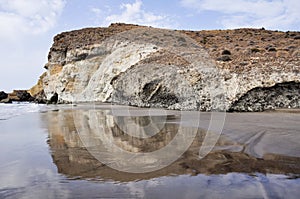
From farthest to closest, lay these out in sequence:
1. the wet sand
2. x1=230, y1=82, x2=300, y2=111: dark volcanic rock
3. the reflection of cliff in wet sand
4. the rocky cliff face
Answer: the rocky cliff face
x1=230, y1=82, x2=300, y2=111: dark volcanic rock
the reflection of cliff in wet sand
the wet sand

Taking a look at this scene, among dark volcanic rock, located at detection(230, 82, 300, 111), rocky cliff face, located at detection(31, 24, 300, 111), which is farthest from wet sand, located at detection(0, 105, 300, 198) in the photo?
rocky cliff face, located at detection(31, 24, 300, 111)

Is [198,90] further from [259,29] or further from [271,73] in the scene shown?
[259,29]

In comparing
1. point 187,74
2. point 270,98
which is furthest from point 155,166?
point 187,74

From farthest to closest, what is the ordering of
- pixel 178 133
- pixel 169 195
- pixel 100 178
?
1. pixel 178 133
2. pixel 100 178
3. pixel 169 195

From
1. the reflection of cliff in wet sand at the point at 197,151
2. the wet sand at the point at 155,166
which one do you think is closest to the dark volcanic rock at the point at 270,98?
the reflection of cliff in wet sand at the point at 197,151

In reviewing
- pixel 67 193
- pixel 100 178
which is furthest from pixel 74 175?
pixel 67 193

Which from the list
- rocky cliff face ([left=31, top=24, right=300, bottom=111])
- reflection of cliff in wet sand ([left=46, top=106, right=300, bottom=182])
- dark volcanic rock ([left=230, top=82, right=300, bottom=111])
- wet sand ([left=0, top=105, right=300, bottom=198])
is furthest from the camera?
rocky cliff face ([left=31, top=24, right=300, bottom=111])

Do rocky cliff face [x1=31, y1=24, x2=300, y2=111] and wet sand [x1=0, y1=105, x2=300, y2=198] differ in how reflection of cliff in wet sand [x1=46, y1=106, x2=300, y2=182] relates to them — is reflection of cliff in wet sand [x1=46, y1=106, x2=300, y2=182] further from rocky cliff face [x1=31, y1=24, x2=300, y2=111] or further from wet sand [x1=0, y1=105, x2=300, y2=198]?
rocky cliff face [x1=31, y1=24, x2=300, y2=111]

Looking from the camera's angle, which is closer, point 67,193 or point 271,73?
point 67,193

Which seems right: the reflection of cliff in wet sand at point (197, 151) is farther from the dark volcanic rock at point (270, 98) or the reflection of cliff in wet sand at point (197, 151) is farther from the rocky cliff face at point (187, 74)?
the rocky cliff face at point (187, 74)

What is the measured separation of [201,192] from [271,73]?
7.84 m

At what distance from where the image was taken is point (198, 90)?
1006 centimetres

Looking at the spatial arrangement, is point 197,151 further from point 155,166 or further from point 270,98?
point 270,98

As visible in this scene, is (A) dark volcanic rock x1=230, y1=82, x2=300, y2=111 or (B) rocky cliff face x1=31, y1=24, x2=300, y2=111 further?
(B) rocky cliff face x1=31, y1=24, x2=300, y2=111
